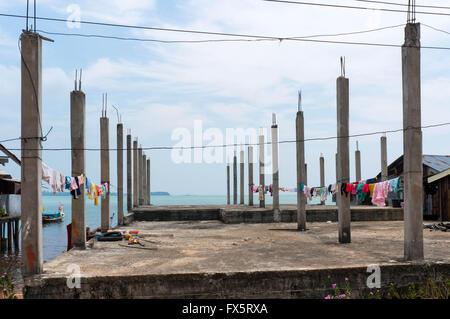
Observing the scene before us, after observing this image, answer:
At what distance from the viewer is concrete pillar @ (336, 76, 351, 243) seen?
1306 centimetres

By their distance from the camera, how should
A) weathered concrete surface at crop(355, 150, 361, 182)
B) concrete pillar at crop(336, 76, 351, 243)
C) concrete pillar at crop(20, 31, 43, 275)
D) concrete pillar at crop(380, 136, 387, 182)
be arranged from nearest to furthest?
1. concrete pillar at crop(20, 31, 43, 275)
2. concrete pillar at crop(336, 76, 351, 243)
3. concrete pillar at crop(380, 136, 387, 182)
4. weathered concrete surface at crop(355, 150, 361, 182)

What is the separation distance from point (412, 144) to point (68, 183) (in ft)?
31.0

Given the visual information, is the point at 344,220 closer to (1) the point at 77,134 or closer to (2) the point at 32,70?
(1) the point at 77,134

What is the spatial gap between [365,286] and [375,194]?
5.96 meters

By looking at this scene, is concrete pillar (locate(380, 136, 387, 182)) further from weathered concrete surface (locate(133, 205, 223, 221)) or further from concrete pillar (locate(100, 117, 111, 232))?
concrete pillar (locate(100, 117, 111, 232))

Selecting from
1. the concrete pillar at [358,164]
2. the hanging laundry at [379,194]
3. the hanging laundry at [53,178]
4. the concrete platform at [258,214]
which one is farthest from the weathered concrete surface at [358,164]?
the hanging laundry at [53,178]

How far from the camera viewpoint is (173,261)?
10148mm

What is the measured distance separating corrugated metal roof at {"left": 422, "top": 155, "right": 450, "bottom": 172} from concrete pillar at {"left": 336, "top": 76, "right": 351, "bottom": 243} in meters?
13.4

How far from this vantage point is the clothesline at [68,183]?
10.5m

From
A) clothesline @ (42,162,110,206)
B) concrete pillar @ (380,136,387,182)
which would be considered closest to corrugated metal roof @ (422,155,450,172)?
concrete pillar @ (380,136,387,182)

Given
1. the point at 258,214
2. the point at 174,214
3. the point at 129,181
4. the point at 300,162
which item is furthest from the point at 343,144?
the point at 129,181

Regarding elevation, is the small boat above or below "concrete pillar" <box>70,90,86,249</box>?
below

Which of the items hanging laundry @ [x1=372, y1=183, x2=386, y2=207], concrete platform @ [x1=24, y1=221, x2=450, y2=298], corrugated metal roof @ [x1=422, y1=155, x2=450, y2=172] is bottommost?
concrete platform @ [x1=24, y1=221, x2=450, y2=298]

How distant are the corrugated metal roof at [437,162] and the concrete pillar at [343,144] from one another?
13.4 meters
